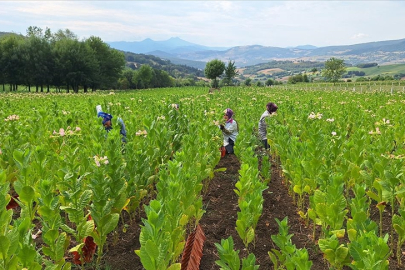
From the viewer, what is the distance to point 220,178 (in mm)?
7871

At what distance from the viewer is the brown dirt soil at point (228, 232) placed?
4176mm

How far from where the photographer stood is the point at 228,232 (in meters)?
4.98

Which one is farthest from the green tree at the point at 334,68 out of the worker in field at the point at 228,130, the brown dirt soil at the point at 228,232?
the brown dirt soil at the point at 228,232

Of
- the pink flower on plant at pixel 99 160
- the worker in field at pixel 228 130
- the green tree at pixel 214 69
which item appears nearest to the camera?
the pink flower on plant at pixel 99 160

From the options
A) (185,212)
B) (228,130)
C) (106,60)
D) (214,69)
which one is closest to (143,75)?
(106,60)

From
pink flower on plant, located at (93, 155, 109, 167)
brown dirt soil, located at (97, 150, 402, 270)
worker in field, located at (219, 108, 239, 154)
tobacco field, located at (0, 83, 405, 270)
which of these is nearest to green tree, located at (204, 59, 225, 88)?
worker in field, located at (219, 108, 239, 154)

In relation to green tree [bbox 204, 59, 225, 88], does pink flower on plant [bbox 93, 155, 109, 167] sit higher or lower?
lower

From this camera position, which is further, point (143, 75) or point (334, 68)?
point (143, 75)

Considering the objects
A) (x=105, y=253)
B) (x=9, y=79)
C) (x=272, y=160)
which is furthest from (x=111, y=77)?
(x=105, y=253)

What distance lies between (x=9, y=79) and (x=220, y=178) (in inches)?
2253

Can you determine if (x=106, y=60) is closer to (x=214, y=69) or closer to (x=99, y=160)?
(x=214, y=69)

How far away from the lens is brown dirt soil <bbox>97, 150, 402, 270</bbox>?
13.7ft

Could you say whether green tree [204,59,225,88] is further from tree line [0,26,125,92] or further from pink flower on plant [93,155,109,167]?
pink flower on plant [93,155,109,167]

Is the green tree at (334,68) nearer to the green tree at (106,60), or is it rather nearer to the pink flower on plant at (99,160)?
the green tree at (106,60)
